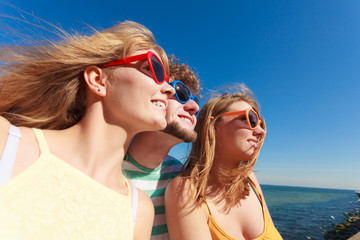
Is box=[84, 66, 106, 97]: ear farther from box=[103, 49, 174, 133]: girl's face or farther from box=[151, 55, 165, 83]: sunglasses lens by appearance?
box=[151, 55, 165, 83]: sunglasses lens

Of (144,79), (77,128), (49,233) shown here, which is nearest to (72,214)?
(49,233)

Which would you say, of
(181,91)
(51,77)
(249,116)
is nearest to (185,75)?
(181,91)

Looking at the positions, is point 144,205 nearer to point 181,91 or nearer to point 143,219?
point 143,219

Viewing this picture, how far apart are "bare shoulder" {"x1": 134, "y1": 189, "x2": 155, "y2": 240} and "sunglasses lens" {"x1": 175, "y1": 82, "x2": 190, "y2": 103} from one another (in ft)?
5.41

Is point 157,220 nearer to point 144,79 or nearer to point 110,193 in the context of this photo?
point 110,193

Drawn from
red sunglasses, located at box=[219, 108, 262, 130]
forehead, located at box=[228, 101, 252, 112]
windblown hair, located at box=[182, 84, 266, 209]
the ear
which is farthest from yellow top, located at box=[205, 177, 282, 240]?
the ear

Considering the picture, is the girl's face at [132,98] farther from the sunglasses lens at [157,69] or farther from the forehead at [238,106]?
the forehead at [238,106]

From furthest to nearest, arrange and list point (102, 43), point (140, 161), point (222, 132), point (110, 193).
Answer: point (222, 132)
point (140, 161)
point (102, 43)
point (110, 193)

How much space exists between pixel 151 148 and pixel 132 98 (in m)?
1.16

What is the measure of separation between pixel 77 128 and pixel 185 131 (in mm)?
1420

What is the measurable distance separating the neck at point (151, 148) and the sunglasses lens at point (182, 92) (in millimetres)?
679

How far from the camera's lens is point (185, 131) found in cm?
273

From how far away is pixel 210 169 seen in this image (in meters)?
2.94

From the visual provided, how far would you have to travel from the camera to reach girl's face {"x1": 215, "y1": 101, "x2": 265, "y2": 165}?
281cm
